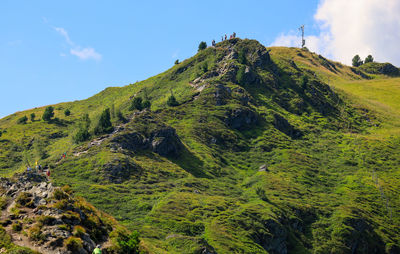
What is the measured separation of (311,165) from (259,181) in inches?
1275

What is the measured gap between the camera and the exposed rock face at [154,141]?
384 ft

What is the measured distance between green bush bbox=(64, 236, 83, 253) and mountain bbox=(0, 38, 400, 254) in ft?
39.6

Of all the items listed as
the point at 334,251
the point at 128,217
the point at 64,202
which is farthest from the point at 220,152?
the point at 64,202

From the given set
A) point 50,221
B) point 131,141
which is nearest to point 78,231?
point 50,221

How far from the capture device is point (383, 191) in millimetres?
127125

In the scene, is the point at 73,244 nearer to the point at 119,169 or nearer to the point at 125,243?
the point at 125,243

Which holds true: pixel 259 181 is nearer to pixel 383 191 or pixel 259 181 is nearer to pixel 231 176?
pixel 231 176

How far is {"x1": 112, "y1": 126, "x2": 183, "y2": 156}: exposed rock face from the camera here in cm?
11700

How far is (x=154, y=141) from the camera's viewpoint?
122375mm

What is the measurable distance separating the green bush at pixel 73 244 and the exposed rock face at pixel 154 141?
80.0 meters

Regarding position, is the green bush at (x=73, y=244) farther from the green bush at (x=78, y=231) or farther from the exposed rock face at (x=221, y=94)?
the exposed rock face at (x=221, y=94)

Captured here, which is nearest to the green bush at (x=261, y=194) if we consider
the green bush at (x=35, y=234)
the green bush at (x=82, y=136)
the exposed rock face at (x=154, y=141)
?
the exposed rock face at (x=154, y=141)

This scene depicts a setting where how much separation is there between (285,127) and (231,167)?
50.2 meters

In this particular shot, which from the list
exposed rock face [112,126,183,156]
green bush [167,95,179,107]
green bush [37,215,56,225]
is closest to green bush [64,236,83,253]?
green bush [37,215,56,225]
